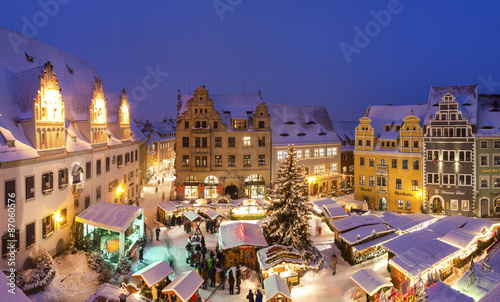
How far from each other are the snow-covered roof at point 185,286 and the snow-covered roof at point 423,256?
12750 millimetres

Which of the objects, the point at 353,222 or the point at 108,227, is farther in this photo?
the point at 353,222

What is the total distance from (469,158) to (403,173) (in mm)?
8273

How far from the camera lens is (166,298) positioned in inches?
735

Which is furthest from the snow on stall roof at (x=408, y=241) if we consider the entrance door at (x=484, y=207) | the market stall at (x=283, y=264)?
the entrance door at (x=484, y=207)

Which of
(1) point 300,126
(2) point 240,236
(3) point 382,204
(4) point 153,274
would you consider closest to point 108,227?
(4) point 153,274

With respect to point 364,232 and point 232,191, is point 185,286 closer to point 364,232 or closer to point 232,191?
point 364,232

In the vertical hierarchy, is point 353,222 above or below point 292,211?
below

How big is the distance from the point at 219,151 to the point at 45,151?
28741mm

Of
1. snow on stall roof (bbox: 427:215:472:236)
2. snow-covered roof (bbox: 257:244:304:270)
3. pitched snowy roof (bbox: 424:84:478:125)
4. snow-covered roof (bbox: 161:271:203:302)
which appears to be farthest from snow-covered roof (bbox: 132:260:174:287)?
pitched snowy roof (bbox: 424:84:478:125)

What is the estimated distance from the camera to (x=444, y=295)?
53.2ft

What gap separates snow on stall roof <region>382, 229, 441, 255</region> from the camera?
23.0 meters

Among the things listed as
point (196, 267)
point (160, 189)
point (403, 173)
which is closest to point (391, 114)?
point (403, 173)

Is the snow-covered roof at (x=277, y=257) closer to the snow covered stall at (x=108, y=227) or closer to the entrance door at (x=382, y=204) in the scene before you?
the snow covered stall at (x=108, y=227)

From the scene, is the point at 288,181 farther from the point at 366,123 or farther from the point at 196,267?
the point at 366,123
